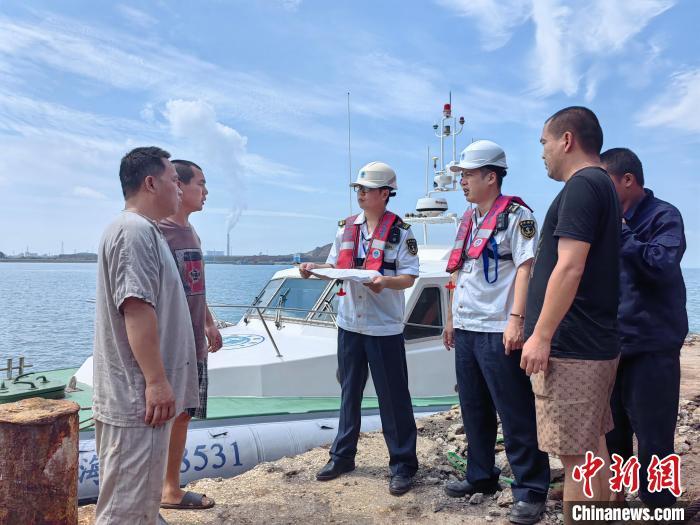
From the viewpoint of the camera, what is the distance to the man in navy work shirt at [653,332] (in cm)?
245

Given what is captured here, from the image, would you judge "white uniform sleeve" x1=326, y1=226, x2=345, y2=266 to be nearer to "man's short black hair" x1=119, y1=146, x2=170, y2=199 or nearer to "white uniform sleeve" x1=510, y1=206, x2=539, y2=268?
"white uniform sleeve" x1=510, y1=206, x2=539, y2=268

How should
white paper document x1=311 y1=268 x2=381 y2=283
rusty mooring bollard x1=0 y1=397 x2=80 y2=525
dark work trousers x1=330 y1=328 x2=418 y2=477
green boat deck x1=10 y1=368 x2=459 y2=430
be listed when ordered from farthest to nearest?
green boat deck x1=10 y1=368 x2=459 y2=430 < dark work trousers x1=330 y1=328 x2=418 y2=477 < white paper document x1=311 y1=268 x2=381 y2=283 < rusty mooring bollard x1=0 y1=397 x2=80 y2=525

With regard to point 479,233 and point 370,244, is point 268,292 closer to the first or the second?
point 370,244

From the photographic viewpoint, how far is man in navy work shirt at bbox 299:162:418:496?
3.19 metres

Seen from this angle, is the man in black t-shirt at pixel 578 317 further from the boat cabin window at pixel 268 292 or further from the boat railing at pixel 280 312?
the boat cabin window at pixel 268 292

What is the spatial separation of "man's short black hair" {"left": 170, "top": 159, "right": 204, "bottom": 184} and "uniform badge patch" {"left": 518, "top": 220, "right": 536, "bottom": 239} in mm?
1802

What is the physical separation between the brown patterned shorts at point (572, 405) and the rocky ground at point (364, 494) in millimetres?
716

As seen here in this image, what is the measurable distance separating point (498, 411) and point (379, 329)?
31.3 inches

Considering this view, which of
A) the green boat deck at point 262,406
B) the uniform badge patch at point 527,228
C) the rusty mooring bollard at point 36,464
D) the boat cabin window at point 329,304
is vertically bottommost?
the green boat deck at point 262,406

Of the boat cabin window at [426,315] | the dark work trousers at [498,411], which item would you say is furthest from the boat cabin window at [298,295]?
the dark work trousers at [498,411]

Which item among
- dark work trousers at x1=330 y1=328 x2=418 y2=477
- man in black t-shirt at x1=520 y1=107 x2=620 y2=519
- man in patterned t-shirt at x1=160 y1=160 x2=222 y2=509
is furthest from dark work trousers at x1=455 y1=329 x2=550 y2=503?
man in patterned t-shirt at x1=160 y1=160 x2=222 y2=509

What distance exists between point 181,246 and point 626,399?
2329mm

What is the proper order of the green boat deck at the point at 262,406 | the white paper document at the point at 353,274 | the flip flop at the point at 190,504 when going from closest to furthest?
the flip flop at the point at 190,504 < the white paper document at the point at 353,274 < the green boat deck at the point at 262,406

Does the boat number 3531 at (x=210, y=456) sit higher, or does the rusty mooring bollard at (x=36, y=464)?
the rusty mooring bollard at (x=36, y=464)
